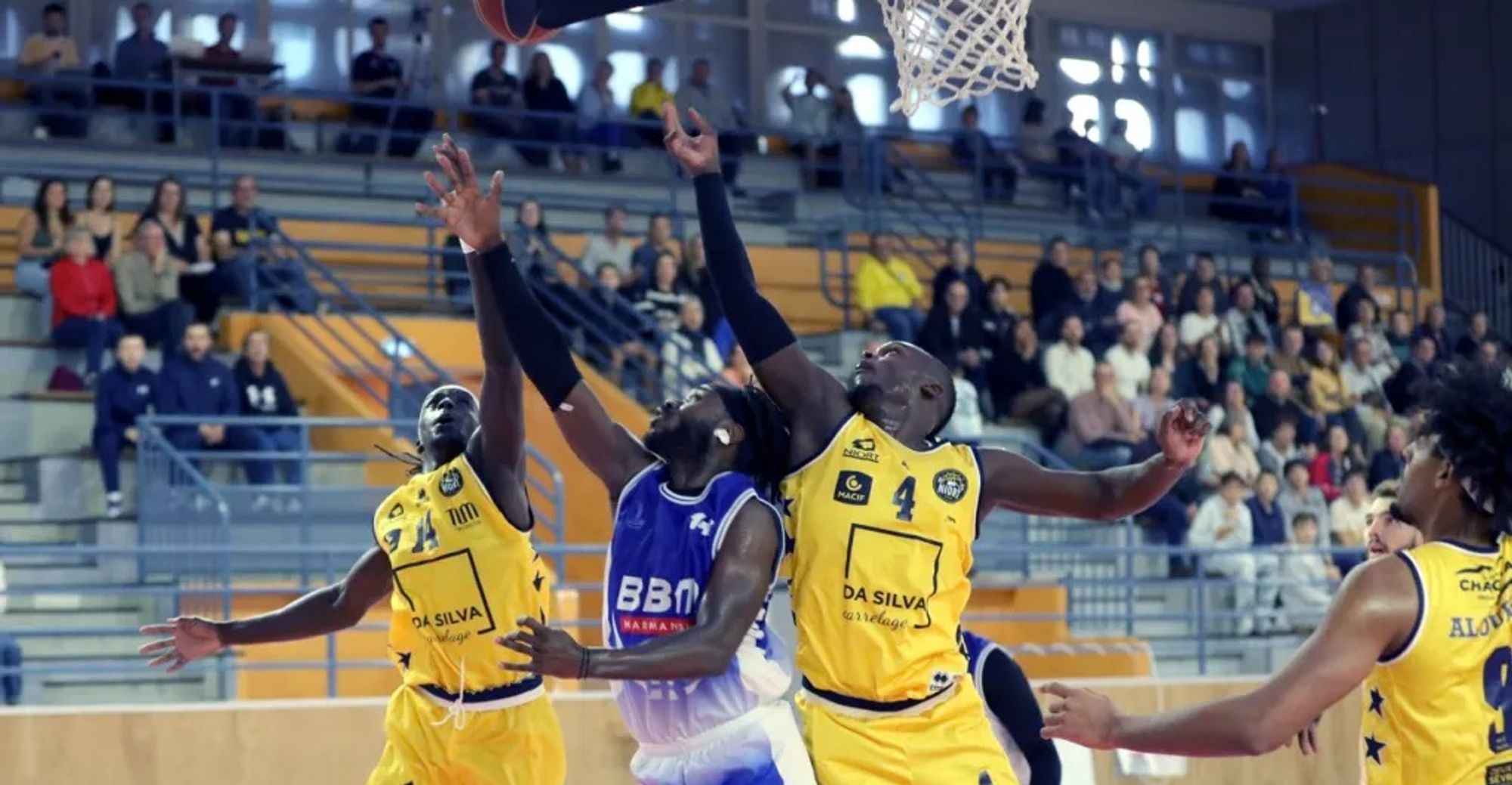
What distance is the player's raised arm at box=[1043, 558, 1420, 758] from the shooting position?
4477mm

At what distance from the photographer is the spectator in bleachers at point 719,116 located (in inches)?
787

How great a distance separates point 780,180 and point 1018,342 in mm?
5098

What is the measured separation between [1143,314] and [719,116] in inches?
223

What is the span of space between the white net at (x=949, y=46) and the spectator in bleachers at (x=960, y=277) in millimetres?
8989

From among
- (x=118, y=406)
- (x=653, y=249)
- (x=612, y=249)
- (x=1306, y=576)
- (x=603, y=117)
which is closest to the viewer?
(x=118, y=406)

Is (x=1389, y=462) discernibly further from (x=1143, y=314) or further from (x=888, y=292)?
(x=888, y=292)

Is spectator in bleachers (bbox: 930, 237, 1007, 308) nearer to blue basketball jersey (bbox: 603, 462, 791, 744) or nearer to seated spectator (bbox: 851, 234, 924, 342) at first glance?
seated spectator (bbox: 851, 234, 924, 342)

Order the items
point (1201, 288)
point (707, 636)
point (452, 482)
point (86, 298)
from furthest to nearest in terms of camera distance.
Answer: point (1201, 288) → point (86, 298) → point (452, 482) → point (707, 636)

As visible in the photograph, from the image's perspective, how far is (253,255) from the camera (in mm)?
14820

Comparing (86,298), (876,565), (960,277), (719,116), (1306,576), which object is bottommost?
(1306,576)

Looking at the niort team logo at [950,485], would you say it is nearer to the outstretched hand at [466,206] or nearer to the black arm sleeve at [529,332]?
the black arm sleeve at [529,332]

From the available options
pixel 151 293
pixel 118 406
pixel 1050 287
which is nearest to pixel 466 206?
pixel 118 406

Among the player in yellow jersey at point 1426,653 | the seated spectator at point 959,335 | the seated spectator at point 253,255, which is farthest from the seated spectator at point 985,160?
the player in yellow jersey at point 1426,653

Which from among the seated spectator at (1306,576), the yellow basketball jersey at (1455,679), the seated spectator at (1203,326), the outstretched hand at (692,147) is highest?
the outstretched hand at (692,147)
